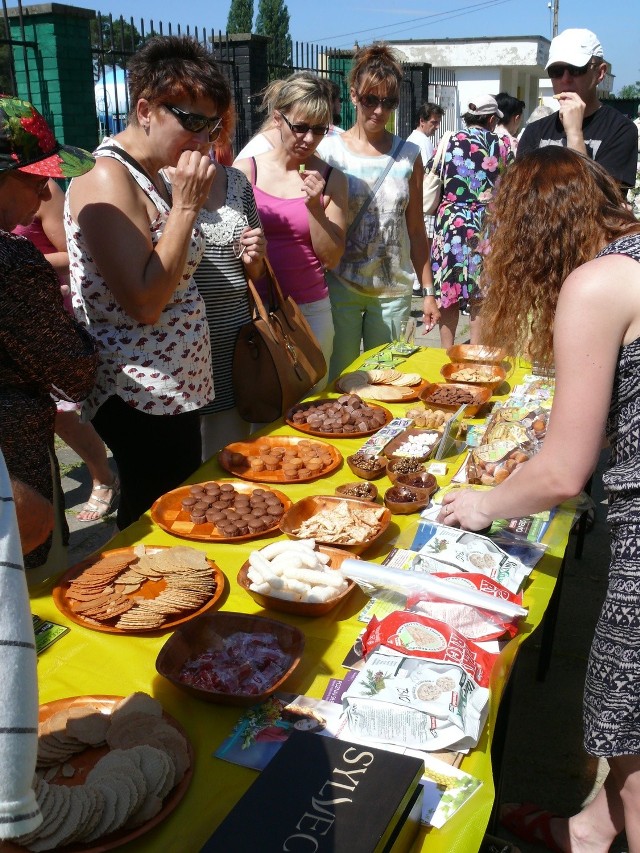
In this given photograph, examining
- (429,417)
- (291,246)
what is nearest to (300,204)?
(291,246)

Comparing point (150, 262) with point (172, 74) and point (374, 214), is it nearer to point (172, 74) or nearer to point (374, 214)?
point (172, 74)

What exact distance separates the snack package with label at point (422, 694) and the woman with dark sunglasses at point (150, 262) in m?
1.13

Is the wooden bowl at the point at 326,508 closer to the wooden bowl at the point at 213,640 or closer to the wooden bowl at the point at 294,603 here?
the wooden bowl at the point at 294,603

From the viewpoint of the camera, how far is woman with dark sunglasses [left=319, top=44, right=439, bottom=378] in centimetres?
342

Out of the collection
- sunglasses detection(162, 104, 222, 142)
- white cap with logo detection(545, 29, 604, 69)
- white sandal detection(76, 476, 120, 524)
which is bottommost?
white sandal detection(76, 476, 120, 524)

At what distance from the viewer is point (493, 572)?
1596mm

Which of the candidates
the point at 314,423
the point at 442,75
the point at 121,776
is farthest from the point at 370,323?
the point at 442,75

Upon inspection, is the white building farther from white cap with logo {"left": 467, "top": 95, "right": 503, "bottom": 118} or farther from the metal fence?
white cap with logo {"left": 467, "top": 95, "right": 503, "bottom": 118}

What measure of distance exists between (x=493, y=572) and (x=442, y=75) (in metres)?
19.3

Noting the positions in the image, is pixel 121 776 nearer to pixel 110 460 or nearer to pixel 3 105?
pixel 3 105

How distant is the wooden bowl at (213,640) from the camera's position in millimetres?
1263

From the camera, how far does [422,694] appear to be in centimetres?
120

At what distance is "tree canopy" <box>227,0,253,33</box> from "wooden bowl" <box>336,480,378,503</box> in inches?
2147

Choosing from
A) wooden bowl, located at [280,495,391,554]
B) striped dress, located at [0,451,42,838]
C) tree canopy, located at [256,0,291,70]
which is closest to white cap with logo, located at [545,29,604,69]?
wooden bowl, located at [280,495,391,554]
